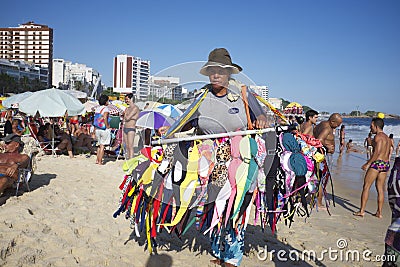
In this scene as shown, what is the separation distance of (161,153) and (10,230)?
6.38 ft

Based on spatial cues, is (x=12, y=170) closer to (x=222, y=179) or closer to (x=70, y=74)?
(x=222, y=179)

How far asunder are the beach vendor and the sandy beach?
54 centimetres

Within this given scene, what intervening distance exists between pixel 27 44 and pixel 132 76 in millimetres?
134493

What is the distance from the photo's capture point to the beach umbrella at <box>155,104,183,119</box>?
10.3 ft

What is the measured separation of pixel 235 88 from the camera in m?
2.96

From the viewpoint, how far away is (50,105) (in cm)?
862

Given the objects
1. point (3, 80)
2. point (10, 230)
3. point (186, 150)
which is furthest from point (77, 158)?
point (3, 80)

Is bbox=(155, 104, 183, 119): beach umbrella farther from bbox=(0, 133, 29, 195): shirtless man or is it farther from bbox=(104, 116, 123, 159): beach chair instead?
→ bbox=(104, 116, 123, 159): beach chair

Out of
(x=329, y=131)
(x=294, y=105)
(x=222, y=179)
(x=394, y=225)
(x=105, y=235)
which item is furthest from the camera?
(x=294, y=105)

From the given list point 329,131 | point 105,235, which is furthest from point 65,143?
point 329,131

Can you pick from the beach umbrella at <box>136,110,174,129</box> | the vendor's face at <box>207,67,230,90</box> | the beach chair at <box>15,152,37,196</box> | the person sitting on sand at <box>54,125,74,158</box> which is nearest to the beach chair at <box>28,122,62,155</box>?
the person sitting on sand at <box>54,125,74,158</box>

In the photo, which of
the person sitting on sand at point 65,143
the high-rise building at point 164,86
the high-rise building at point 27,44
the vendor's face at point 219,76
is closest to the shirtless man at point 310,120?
the vendor's face at point 219,76

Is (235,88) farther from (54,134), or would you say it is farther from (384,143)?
(54,134)

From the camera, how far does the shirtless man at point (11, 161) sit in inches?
185
